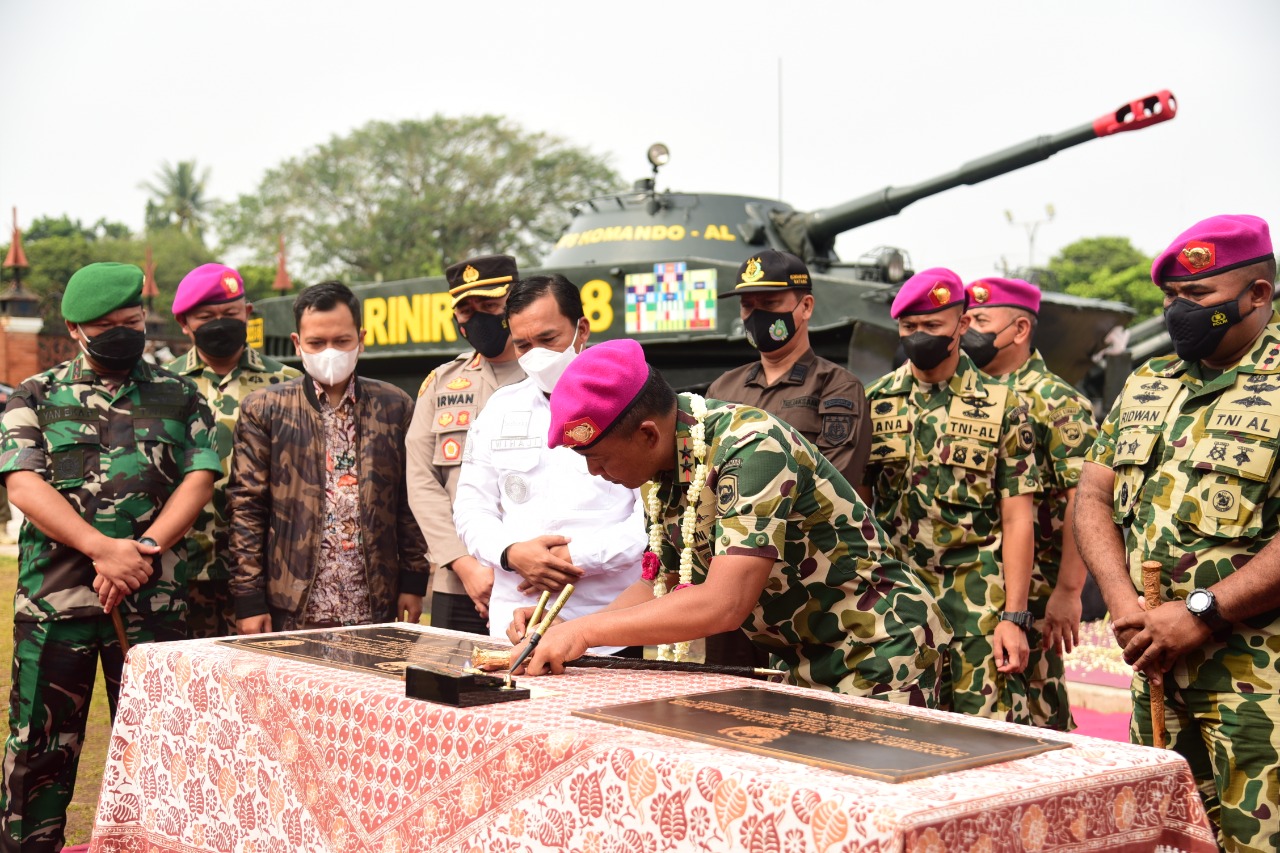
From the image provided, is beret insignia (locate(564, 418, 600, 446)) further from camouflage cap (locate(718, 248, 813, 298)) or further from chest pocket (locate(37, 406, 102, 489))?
chest pocket (locate(37, 406, 102, 489))

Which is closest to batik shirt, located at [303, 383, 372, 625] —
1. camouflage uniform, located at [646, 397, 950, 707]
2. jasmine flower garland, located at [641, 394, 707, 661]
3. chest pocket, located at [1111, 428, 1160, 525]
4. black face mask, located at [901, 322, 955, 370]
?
jasmine flower garland, located at [641, 394, 707, 661]

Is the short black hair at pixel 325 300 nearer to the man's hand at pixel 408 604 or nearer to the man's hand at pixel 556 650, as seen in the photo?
the man's hand at pixel 408 604

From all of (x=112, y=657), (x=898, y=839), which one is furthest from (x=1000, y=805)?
(x=112, y=657)

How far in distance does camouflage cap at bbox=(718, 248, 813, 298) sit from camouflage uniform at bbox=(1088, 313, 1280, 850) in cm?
145

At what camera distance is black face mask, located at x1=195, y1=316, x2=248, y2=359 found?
507 cm

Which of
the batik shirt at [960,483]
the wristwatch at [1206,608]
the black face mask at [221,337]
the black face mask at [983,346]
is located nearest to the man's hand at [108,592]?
the black face mask at [221,337]

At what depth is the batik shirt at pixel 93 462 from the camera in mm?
4137

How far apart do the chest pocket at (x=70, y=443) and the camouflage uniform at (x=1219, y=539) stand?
3.22 meters

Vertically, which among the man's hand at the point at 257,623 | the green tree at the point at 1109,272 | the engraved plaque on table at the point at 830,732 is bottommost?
the man's hand at the point at 257,623

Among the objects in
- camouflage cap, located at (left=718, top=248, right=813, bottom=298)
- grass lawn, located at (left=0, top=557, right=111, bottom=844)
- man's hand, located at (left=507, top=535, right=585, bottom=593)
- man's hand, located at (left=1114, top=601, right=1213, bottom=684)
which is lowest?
grass lawn, located at (left=0, top=557, right=111, bottom=844)

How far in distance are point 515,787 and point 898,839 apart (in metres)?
0.79

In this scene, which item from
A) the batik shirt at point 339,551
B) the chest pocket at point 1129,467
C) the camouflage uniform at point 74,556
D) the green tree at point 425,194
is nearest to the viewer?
the chest pocket at point 1129,467

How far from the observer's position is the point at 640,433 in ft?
9.19

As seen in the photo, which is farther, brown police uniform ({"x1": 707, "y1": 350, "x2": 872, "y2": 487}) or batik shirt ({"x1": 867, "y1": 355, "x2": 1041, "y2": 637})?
batik shirt ({"x1": 867, "y1": 355, "x2": 1041, "y2": 637})
